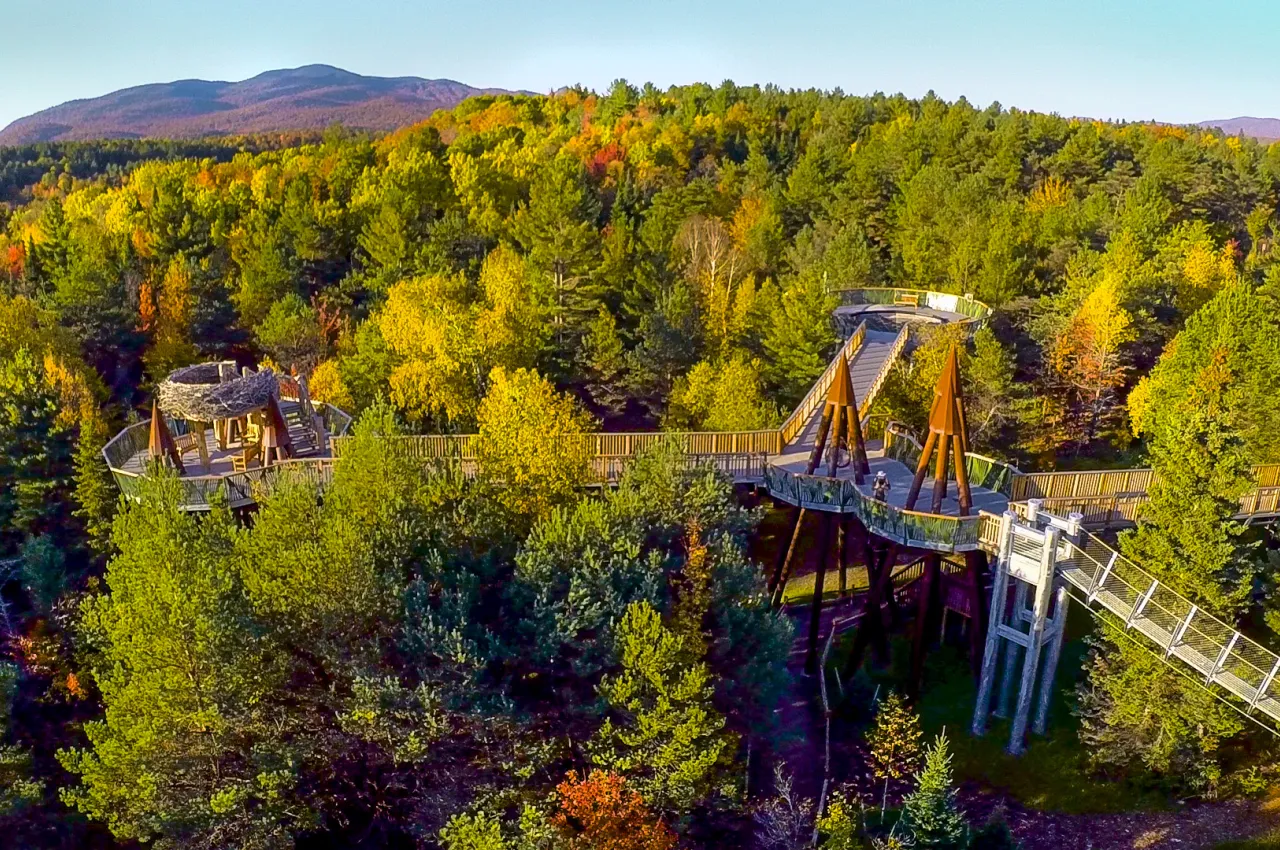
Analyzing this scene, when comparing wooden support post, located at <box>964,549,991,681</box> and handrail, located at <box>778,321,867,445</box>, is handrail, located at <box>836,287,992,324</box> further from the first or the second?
wooden support post, located at <box>964,549,991,681</box>

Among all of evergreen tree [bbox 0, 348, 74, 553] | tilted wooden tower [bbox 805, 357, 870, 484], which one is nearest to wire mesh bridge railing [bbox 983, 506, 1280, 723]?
tilted wooden tower [bbox 805, 357, 870, 484]

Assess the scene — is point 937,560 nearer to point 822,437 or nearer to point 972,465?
point 972,465

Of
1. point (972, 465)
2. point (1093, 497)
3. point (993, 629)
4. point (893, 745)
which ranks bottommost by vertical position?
point (893, 745)

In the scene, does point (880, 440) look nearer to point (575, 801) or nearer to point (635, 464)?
point (635, 464)

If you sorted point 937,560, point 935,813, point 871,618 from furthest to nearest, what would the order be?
point 871,618, point 937,560, point 935,813

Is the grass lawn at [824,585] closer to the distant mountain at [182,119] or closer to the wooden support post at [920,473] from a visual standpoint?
the wooden support post at [920,473]

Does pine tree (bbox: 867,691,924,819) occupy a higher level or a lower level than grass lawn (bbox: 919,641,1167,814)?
higher

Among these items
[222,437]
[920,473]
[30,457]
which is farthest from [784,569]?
[30,457]
